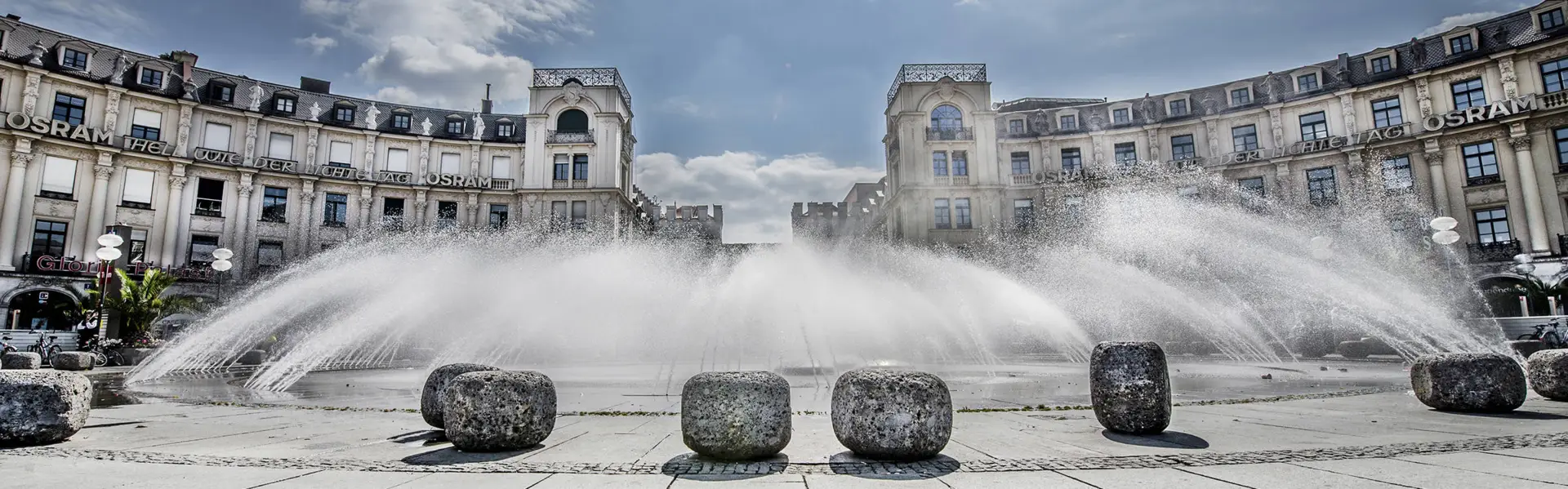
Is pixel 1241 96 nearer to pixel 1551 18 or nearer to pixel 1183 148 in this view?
pixel 1183 148

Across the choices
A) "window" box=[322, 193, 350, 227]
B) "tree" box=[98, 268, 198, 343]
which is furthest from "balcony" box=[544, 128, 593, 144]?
"tree" box=[98, 268, 198, 343]

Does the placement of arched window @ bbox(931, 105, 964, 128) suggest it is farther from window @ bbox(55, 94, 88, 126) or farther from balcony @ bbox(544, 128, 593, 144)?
window @ bbox(55, 94, 88, 126)

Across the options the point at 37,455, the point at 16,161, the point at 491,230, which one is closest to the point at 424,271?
the point at 491,230

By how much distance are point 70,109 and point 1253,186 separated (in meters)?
70.6

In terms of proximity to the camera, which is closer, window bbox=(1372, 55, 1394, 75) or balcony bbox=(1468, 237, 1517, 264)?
balcony bbox=(1468, 237, 1517, 264)

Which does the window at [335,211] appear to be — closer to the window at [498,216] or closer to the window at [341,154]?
the window at [341,154]

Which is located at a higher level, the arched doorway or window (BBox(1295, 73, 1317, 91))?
window (BBox(1295, 73, 1317, 91))

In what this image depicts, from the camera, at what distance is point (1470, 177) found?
1480 inches

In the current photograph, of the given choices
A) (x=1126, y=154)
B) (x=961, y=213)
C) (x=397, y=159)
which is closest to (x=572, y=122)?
(x=397, y=159)

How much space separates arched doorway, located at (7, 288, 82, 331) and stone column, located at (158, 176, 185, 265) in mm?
4746

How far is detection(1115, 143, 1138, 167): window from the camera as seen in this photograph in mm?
49062

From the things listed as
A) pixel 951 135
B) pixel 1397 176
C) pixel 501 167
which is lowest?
pixel 1397 176

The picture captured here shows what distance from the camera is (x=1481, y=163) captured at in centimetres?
3738

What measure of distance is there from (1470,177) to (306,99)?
71.5m
